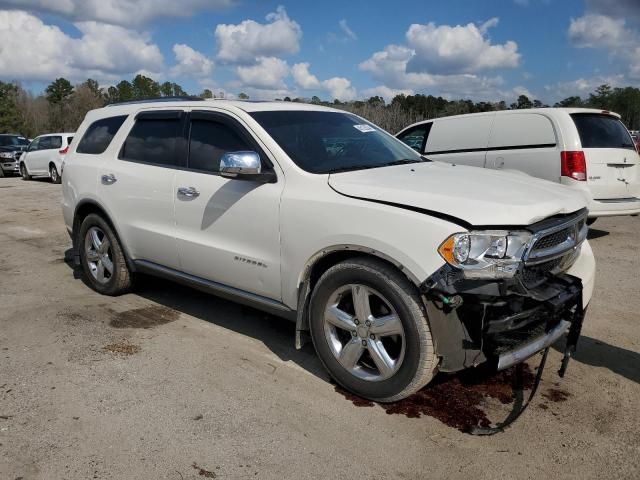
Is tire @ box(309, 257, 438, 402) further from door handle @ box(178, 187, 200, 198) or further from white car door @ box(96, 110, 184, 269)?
white car door @ box(96, 110, 184, 269)

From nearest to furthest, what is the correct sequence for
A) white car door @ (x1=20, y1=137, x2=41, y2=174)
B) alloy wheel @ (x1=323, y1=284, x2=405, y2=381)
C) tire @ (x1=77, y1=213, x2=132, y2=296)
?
alloy wheel @ (x1=323, y1=284, x2=405, y2=381) → tire @ (x1=77, y1=213, x2=132, y2=296) → white car door @ (x1=20, y1=137, x2=41, y2=174)

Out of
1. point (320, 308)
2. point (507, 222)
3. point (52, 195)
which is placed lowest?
point (52, 195)

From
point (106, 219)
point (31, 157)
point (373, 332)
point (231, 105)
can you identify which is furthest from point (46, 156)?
point (373, 332)

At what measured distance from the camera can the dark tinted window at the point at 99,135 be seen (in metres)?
5.23

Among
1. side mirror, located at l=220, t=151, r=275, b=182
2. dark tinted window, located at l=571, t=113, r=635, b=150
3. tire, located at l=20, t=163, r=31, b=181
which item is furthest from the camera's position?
tire, located at l=20, t=163, r=31, b=181

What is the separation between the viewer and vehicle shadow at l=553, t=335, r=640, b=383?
12.2 feet

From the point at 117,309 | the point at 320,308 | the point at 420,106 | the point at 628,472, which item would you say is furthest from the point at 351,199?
the point at 420,106

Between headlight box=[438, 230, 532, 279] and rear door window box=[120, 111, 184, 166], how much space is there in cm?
250

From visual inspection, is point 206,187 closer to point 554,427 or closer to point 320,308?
point 320,308

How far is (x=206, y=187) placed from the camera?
4.09 m

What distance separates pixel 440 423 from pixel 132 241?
10.3ft

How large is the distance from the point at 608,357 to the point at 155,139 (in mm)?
4009

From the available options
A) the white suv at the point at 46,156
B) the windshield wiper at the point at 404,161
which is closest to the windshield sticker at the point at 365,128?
the windshield wiper at the point at 404,161

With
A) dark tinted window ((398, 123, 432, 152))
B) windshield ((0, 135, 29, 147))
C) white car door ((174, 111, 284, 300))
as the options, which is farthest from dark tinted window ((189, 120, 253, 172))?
windshield ((0, 135, 29, 147))
